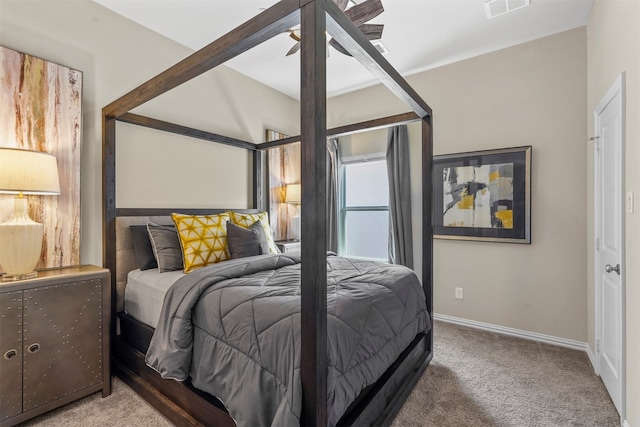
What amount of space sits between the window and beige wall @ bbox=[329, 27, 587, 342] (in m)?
0.91

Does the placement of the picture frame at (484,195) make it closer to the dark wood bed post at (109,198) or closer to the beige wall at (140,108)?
the beige wall at (140,108)

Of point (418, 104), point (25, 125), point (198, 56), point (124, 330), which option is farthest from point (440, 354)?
point (25, 125)

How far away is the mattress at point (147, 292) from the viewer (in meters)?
2.15

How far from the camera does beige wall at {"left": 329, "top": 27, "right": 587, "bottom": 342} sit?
2855 mm

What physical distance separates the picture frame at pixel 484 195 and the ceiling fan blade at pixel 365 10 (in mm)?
1909

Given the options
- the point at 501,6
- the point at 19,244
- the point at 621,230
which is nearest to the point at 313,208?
the point at 19,244

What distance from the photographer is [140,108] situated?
2.87m

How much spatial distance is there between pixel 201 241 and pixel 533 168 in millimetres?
3155

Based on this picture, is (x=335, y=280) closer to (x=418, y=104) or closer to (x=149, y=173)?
(x=418, y=104)

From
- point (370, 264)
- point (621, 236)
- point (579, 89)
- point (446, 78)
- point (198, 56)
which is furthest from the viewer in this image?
point (446, 78)

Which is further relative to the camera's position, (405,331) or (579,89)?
(579,89)

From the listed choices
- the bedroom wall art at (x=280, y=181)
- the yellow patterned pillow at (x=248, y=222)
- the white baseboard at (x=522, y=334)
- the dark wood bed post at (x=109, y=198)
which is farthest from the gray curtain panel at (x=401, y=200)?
the dark wood bed post at (x=109, y=198)

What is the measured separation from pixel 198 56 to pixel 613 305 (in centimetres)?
295

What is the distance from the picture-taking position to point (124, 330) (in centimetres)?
237
